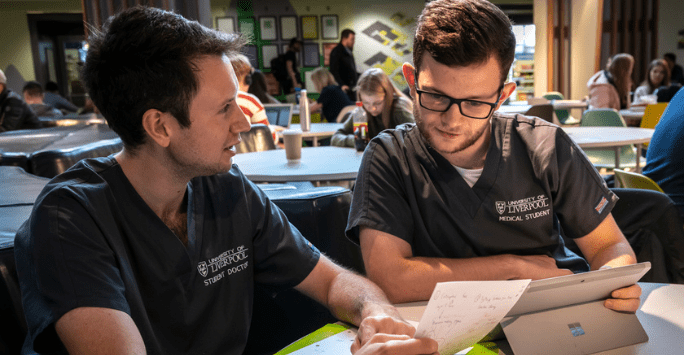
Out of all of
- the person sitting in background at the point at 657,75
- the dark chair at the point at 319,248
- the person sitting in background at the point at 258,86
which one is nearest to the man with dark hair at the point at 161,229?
the dark chair at the point at 319,248

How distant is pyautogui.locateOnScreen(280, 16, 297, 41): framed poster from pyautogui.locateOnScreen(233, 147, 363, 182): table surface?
29.7ft

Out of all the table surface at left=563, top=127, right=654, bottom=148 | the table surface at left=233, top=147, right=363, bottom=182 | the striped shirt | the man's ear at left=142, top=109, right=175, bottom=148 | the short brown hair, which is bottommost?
the table surface at left=563, top=127, right=654, bottom=148

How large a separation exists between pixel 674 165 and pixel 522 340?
186 cm

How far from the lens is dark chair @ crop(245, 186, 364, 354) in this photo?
1.37 meters


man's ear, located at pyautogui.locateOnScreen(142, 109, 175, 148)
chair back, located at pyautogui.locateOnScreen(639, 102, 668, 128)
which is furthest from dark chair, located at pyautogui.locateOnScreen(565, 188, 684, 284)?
chair back, located at pyautogui.locateOnScreen(639, 102, 668, 128)

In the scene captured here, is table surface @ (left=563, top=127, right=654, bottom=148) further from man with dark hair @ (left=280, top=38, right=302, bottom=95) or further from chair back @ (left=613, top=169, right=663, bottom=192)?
man with dark hair @ (left=280, top=38, right=302, bottom=95)

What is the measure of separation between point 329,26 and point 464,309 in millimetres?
11753

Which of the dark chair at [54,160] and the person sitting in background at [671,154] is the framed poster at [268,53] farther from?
the person sitting in background at [671,154]

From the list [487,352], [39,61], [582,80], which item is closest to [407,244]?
[487,352]

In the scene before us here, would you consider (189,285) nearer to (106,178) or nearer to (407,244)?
(106,178)

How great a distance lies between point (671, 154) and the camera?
7.48 feet

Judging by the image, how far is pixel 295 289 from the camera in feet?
4.32

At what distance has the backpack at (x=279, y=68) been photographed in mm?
11242

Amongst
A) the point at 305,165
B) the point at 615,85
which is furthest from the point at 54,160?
the point at 615,85
